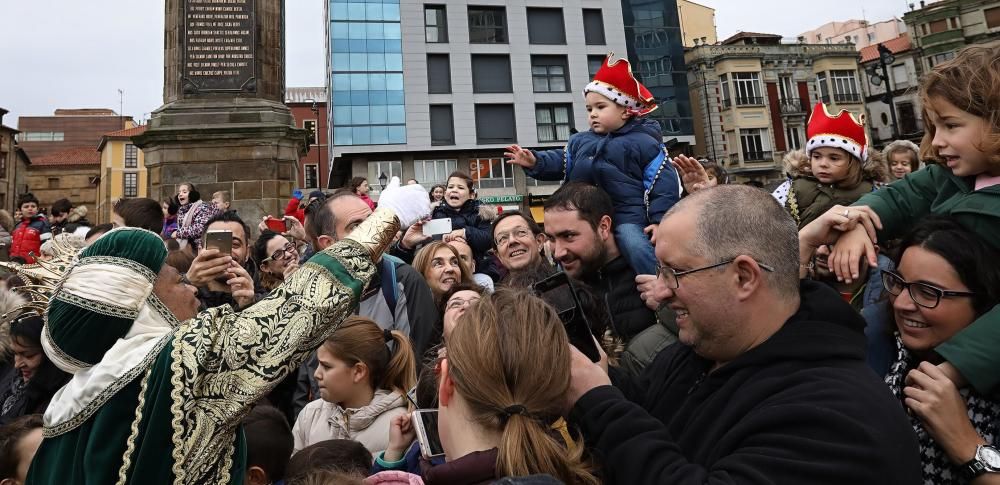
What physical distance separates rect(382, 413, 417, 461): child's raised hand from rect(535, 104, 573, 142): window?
37.8 meters

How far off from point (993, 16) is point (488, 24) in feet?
127

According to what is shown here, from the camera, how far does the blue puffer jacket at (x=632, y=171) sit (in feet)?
14.3

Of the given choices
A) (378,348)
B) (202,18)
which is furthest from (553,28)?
(378,348)

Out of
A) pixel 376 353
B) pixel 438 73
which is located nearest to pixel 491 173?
pixel 438 73

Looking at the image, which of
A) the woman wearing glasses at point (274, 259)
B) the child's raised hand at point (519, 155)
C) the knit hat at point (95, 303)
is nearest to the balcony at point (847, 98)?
the child's raised hand at point (519, 155)

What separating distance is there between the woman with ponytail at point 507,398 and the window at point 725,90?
158 ft

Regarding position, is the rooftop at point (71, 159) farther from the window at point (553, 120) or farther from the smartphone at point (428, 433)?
the smartphone at point (428, 433)

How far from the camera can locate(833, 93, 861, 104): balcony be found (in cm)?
4709

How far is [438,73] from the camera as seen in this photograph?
128 feet

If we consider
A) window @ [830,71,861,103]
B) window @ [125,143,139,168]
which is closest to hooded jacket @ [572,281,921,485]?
window @ [830,71,861,103]

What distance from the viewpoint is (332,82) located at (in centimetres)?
3669

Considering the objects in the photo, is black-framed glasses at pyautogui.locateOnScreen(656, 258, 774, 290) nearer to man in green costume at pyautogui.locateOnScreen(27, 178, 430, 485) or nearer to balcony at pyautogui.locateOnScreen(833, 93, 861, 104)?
man in green costume at pyautogui.locateOnScreen(27, 178, 430, 485)

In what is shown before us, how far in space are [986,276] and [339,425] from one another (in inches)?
123

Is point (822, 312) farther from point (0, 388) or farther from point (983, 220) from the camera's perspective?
point (0, 388)
